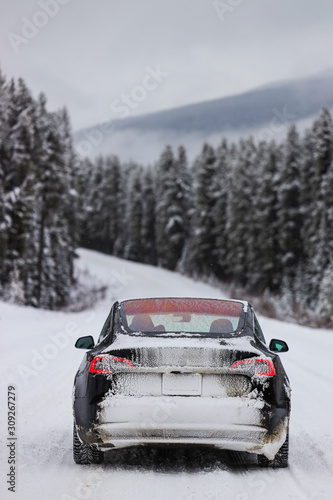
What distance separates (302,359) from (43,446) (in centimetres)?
864

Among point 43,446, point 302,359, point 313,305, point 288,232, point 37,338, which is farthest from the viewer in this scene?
point 288,232

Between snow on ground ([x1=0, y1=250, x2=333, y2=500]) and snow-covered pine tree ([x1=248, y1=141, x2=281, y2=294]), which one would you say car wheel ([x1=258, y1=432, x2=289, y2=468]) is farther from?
snow-covered pine tree ([x1=248, y1=141, x2=281, y2=294])

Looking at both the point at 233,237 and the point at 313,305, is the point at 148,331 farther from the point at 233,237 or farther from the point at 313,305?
the point at 233,237

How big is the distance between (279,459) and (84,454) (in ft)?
5.31

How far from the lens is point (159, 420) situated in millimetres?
4703

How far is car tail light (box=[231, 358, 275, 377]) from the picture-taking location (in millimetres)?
4785

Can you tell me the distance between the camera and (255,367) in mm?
4848

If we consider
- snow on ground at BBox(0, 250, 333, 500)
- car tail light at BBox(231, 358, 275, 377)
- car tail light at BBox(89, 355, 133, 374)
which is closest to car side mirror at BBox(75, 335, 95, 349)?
car tail light at BBox(89, 355, 133, 374)

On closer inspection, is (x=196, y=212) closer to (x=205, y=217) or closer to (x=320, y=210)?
(x=205, y=217)

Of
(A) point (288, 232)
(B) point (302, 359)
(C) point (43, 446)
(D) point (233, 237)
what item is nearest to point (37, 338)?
(B) point (302, 359)

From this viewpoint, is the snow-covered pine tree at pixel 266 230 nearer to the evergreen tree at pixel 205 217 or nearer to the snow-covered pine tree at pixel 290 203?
the snow-covered pine tree at pixel 290 203

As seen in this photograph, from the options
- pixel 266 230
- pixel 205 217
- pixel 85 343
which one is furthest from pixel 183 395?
pixel 205 217

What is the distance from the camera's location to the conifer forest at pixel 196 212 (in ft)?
111

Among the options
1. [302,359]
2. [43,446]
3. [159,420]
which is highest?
[159,420]
